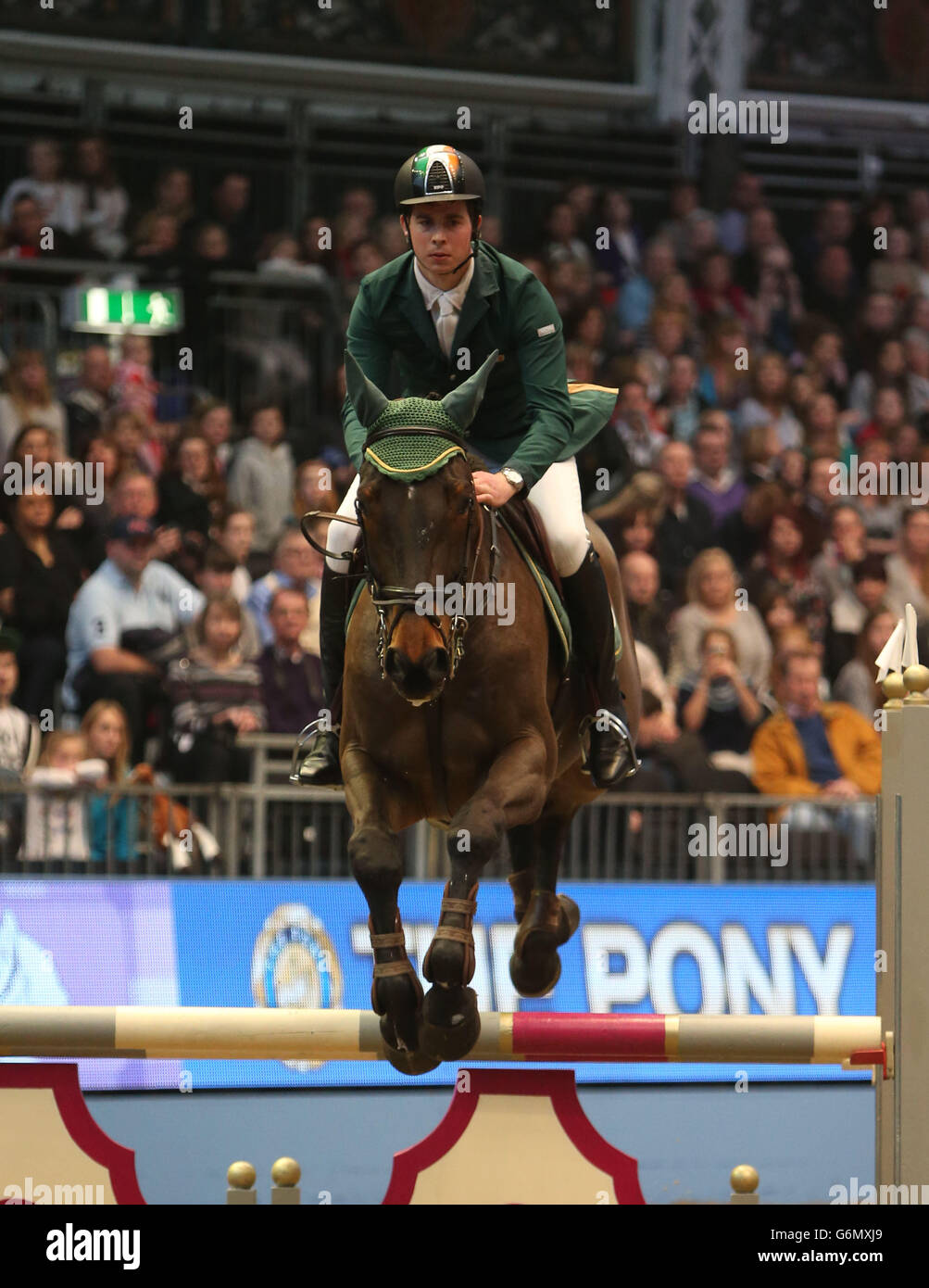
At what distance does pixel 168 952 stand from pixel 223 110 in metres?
8.87

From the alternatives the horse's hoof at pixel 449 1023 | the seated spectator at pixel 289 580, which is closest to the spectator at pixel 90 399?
the seated spectator at pixel 289 580

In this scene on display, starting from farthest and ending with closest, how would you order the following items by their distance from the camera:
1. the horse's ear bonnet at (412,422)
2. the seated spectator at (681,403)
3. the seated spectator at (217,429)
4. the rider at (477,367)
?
the seated spectator at (681,403) < the seated spectator at (217,429) < the rider at (477,367) < the horse's ear bonnet at (412,422)

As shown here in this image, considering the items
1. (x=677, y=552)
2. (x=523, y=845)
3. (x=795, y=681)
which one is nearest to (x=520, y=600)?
A: (x=523, y=845)

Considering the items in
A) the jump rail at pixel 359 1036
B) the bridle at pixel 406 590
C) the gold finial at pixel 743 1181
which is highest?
the bridle at pixel 406 590

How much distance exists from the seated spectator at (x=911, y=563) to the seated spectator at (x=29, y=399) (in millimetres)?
5848

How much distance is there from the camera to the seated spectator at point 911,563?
45.6ft

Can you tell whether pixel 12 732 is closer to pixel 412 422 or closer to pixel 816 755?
pixel 816 755

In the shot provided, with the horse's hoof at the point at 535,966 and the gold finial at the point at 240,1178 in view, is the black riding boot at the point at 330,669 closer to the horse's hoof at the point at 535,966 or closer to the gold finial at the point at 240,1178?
the horse's hoof at the point at 535,966

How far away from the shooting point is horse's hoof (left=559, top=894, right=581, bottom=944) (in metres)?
7.23

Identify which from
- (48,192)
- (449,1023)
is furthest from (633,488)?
(449,1023)

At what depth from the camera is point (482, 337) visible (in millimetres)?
6492

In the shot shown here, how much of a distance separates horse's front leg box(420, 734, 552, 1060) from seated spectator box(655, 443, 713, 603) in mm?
7118

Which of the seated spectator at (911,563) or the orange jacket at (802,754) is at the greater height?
the seated spectator at (911,563)

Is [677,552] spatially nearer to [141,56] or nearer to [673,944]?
[673,944]
